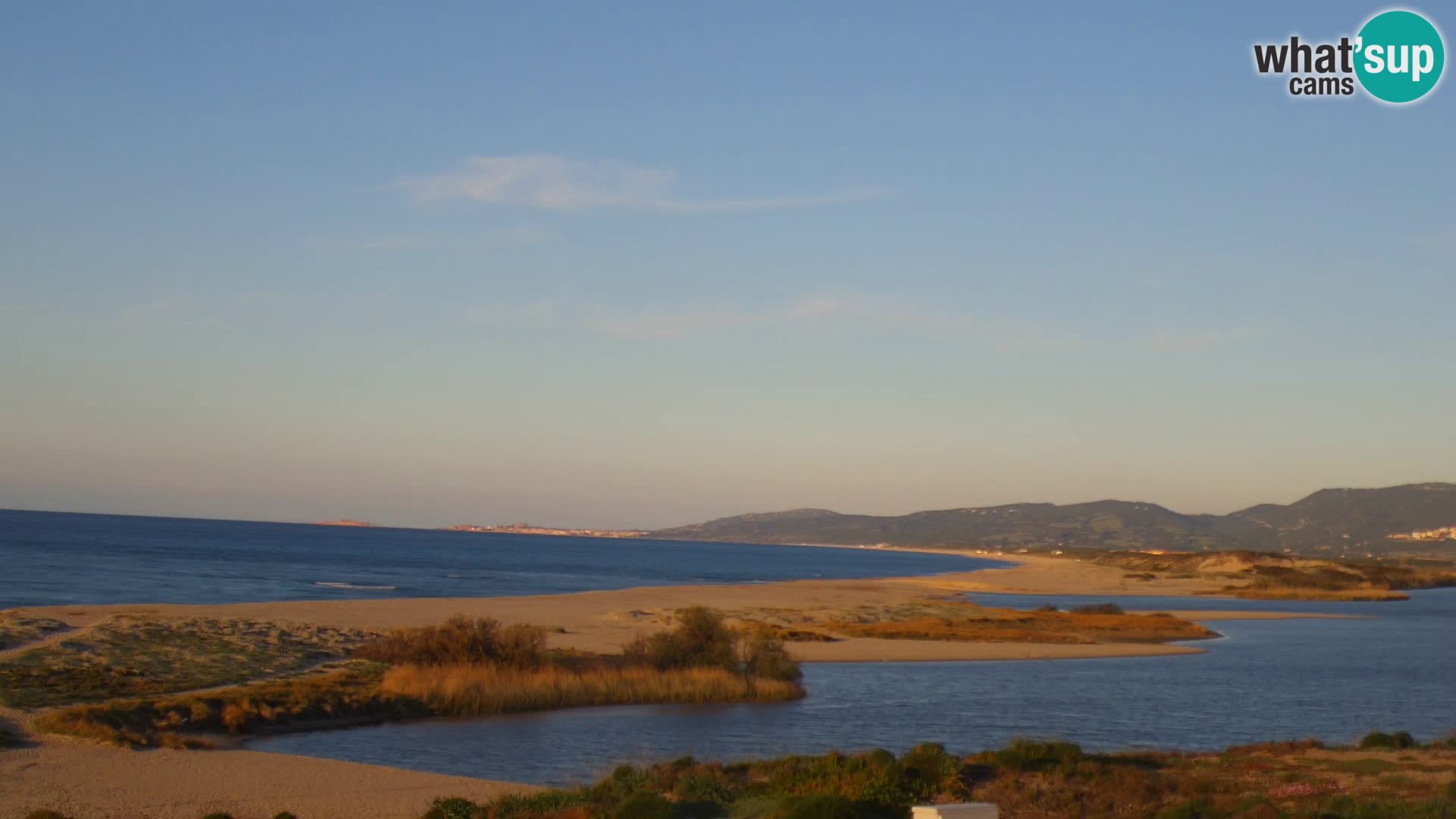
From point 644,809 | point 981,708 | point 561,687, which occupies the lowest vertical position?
point 981,708

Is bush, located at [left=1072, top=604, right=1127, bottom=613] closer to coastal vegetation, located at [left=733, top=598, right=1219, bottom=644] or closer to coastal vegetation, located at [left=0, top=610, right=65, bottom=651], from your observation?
coastal vegetation, located at [left=733, top=598, right=1219, bottom=644]

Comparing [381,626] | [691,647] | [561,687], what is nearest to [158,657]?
[561,687]

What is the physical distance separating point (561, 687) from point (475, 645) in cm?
276

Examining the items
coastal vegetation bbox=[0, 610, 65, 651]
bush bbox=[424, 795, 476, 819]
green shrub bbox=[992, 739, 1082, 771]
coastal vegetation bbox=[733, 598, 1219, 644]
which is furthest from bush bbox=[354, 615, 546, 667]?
coastal vegetation bbox=[733, 598, 1219, 644]

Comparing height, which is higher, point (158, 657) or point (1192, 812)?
point (1192, 812)

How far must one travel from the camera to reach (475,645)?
1385 inches

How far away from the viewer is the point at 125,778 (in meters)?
21.8

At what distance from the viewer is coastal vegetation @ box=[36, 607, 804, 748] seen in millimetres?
27000

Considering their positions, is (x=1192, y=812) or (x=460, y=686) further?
(x=460, y=686)

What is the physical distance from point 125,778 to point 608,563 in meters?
140

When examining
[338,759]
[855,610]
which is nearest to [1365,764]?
[338,759]

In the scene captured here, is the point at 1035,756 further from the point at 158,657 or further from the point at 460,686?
the point at 158,657

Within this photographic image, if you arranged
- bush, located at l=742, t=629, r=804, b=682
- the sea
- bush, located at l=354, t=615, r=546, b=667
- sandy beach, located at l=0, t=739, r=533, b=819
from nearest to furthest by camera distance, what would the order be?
sandy beach, located at l=0, t=739, r=533, b=819
the sea
bush, located at l=354, t=615, r=546, b=667
bush, located at l=742, t=629, r=804, b=682

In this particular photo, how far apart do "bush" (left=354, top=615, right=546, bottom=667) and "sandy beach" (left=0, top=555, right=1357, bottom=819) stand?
967 cm
